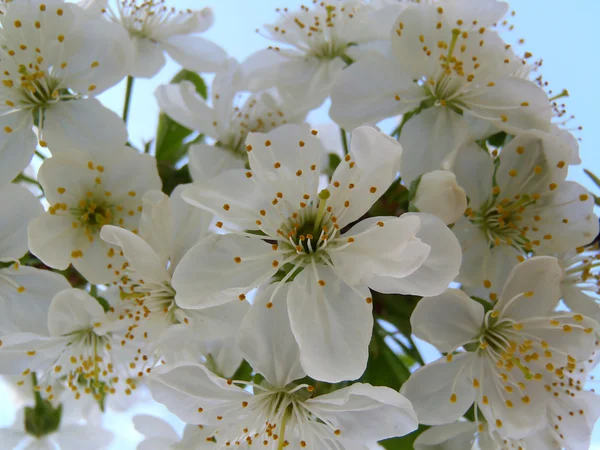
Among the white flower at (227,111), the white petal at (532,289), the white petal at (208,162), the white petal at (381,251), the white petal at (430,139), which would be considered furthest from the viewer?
the white flower at (227,111)

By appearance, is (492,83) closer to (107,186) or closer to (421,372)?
(421,372)

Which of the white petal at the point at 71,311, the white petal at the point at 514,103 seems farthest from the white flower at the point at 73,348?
the white petal at the point at 514,103

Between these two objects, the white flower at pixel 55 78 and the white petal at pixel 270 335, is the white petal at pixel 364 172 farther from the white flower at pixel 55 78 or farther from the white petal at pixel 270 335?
the white flower at pixel 55 78

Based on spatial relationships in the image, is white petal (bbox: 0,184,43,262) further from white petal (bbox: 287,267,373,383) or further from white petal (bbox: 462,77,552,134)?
white petal (bbox: 462,77,552,134)

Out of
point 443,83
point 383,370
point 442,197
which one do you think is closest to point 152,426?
point 383,370

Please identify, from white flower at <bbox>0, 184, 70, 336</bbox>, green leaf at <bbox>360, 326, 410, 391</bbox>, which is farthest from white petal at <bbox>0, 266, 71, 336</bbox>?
green leaf at <bbox>360, 326, 410, 391</bbox>

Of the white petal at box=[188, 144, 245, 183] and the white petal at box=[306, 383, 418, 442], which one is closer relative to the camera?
the white petal at box=[306, 383, 418, 442]

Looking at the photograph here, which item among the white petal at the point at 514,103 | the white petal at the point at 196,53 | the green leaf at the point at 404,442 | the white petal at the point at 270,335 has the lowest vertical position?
the green leaf at the point at 404,442

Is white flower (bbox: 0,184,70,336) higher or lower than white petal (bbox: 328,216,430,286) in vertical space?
lower
